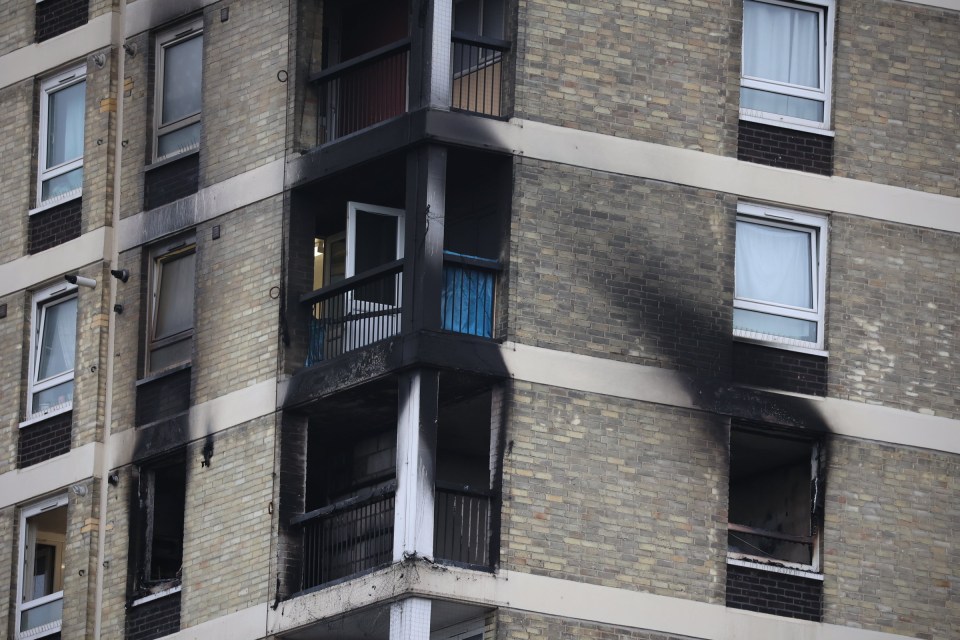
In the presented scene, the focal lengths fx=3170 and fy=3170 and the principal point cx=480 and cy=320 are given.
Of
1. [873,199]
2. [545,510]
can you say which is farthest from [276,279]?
[873,199]

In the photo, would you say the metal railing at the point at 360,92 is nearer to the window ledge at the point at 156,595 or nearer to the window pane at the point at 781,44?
the window pane at the point at 781,44

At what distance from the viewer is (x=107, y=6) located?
49500mm

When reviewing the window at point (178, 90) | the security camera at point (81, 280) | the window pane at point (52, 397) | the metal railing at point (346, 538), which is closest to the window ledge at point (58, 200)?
the security camera at point (81, 280)

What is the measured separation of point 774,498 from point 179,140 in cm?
1047

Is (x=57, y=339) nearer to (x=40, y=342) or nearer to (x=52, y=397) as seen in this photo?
(x=40, y=342)

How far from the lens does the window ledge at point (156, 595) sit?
148 feet

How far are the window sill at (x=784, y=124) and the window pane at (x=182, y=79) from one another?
8397 mm

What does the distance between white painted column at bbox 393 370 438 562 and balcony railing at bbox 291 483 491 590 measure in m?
0.41

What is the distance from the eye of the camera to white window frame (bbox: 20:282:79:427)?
48.5 meters

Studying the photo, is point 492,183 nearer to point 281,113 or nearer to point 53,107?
point 281,113

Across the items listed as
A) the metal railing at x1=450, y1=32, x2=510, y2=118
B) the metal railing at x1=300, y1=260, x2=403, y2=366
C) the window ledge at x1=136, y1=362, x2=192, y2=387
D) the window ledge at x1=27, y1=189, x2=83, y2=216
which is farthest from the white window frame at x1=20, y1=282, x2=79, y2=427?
the metal railing at x1=450, y1=32, x2=510, y2=118

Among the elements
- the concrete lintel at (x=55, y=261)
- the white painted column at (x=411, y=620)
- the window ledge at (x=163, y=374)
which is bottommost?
the white painted column at (x=411, y=620)

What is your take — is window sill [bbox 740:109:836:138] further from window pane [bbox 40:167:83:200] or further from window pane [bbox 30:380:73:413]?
window pane [bbox 30:380:73:413]

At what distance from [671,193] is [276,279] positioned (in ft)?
18.8
